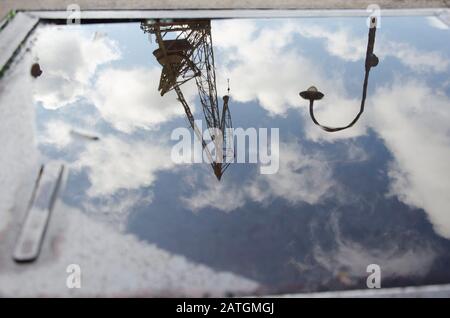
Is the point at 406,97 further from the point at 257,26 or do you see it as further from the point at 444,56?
the point at 257,26

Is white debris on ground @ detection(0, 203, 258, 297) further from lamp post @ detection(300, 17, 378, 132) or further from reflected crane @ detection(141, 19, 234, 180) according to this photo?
lamp post @ detection(300, 17, 378, 132)

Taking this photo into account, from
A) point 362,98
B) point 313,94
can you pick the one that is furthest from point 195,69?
point 362,98

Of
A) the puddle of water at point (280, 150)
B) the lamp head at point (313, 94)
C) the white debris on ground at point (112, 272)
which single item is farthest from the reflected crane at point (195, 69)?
the white debris on ground at point (112, 272)

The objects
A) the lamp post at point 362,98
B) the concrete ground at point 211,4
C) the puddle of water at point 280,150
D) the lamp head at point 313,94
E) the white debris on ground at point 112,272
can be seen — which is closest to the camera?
the white debris on ground at point 112,272

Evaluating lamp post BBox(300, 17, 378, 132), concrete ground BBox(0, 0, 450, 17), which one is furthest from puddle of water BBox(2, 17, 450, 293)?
concrete ground BBox(0, 0, 450, 17)

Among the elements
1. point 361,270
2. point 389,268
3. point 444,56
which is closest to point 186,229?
point 361,270

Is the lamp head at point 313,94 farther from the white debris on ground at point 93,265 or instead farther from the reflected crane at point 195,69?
the white debris on ground at point 93,265
